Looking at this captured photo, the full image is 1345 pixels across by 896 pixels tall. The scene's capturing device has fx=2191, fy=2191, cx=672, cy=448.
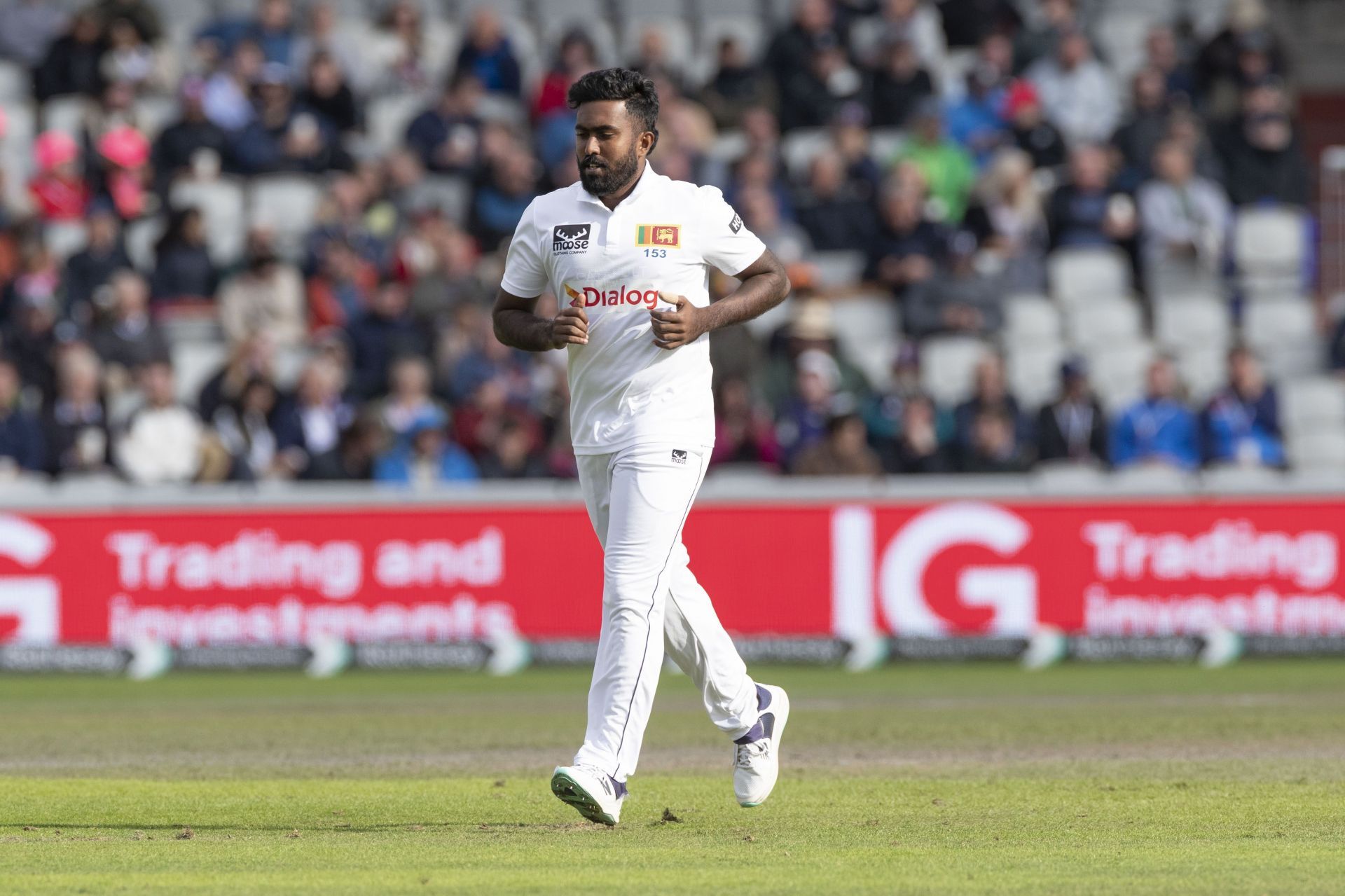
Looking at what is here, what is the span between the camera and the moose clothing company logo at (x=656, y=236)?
7.55 m

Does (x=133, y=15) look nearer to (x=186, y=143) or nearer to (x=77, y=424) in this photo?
(x=186, y=143)

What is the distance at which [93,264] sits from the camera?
18797 mm

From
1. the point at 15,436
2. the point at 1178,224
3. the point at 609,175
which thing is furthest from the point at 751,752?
the point at 1178,224

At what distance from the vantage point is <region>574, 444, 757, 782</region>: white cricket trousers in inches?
291

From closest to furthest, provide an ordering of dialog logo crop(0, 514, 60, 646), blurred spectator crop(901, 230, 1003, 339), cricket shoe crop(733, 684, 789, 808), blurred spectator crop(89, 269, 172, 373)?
cricket shoe crop(733, 684, 789, 808) < dialog logo crop(0, 514, 60, 646) < blurred spectator crop(89, 269, 172, 373) < blurred spectator crop(901, 230, 1003, 339)

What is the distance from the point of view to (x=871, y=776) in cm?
927

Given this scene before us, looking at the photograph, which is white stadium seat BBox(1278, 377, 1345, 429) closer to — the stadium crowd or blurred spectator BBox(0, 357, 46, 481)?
the stadium crowd

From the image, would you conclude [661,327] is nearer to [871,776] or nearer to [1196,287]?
[871,776]

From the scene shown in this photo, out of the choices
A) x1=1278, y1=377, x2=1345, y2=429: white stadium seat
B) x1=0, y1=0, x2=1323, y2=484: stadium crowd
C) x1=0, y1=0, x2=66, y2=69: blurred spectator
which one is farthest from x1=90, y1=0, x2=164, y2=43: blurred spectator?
x1=1278, y1=377, x2=1345, y2=429: white stadium seat

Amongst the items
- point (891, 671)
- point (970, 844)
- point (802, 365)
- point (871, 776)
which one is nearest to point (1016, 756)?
point (871, 776)

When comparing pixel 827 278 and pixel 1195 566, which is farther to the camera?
pixel 827 278

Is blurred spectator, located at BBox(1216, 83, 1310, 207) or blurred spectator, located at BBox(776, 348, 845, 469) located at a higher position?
blurred spectator, located at BBox(1216, 83, 1310, 207)

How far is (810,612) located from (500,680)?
2295 mm

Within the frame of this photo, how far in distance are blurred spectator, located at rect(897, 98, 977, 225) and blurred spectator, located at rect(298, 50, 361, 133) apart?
5.21 metres
